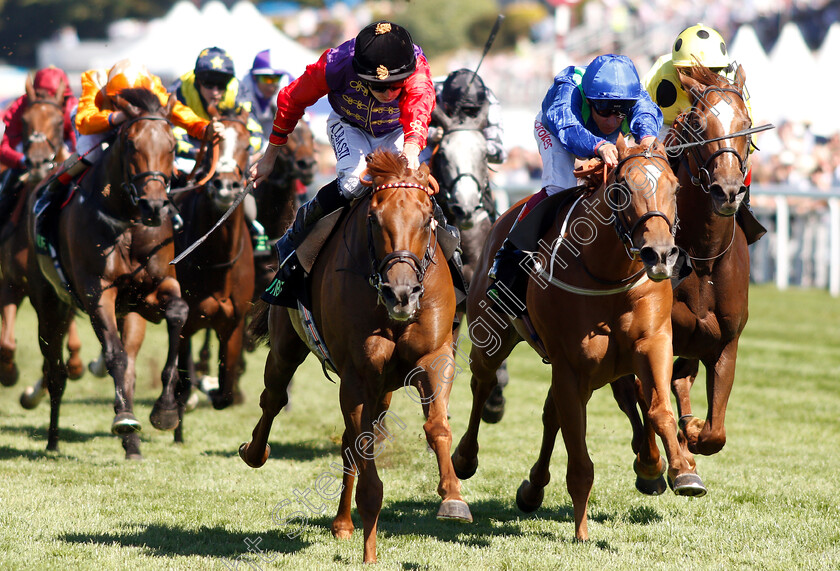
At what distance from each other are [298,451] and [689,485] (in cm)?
388

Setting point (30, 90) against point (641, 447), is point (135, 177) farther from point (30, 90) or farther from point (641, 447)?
point (641, 447)

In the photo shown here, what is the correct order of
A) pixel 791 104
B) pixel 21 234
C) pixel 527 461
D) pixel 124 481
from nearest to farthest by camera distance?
pixel 124 481 < pixel 527 461 < pixel 21 234 < pixel 791 104

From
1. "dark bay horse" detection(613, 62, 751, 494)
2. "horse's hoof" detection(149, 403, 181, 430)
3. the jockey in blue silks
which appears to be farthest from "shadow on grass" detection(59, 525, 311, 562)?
"dark bay horse" detection(613, 62, 751, 494)

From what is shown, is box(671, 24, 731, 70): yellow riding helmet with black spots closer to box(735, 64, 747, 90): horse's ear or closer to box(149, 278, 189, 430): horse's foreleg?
box(735, 64, 747, 90): horse's ear

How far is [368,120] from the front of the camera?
5605 millimetres

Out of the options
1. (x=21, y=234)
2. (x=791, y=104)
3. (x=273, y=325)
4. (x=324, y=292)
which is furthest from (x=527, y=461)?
(x=791, y=104)

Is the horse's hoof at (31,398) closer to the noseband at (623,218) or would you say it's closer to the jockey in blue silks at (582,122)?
the jockey in blue silks at (582,122)

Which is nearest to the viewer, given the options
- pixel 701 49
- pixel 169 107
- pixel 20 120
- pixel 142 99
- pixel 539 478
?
pixel 539 478

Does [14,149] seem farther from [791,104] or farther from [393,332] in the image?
[791,104]

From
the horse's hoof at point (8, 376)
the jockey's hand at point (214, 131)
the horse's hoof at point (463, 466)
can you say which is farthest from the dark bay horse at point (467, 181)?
the horse's hoof at point (8, 376)

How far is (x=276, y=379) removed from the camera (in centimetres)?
607

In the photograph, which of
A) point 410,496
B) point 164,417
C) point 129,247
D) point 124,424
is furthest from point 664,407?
point 129,247

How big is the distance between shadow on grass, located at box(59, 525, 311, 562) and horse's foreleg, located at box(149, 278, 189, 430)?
1.66 meters

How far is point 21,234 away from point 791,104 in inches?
594
